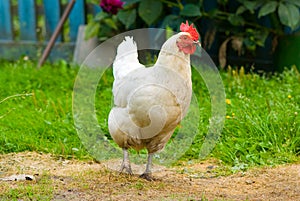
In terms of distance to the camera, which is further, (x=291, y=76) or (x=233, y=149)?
(x=291, y=76)

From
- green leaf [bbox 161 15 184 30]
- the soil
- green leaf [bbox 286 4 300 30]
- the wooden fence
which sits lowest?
the soil

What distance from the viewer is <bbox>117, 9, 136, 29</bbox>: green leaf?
6.21 metres

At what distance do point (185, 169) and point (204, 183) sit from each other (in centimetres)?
35

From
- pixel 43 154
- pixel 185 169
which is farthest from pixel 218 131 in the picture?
pixel 43 154

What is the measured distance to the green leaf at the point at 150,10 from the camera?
Answer: 6121 mm

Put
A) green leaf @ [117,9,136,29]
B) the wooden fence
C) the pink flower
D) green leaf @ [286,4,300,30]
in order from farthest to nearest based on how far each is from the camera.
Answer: the wooden fence < green leaf @ [117,9,136,29] < the pink flower < green leaf @ [286,4,300,30]

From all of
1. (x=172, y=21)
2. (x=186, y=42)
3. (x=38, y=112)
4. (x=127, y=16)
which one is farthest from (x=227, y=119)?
A: (x=127, y=16)

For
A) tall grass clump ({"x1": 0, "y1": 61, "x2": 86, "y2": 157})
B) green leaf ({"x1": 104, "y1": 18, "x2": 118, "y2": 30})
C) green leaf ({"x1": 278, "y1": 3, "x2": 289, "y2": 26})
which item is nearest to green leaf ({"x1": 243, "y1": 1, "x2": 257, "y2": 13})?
green leaf ({"x1": 278, "y1": 3, "x2": 289, "y2": 26})

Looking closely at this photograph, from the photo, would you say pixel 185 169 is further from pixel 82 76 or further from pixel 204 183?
pixel 82 76

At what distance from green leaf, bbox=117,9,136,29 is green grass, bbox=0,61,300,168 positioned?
1.82 ft

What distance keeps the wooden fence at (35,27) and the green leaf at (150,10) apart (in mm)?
1501

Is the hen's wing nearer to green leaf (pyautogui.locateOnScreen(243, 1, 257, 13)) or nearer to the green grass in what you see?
the green grass

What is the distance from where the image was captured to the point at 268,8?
585cm

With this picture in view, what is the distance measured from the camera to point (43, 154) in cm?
419
